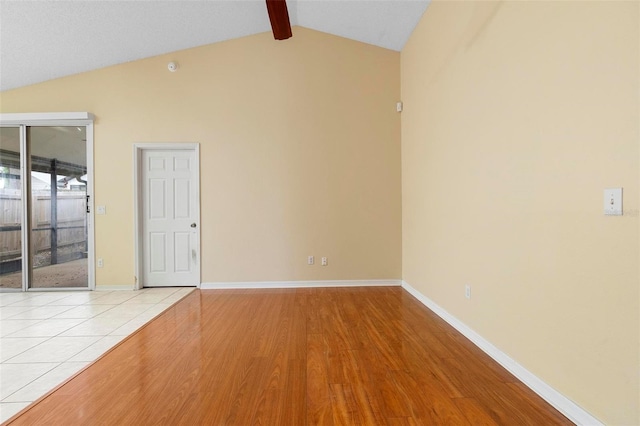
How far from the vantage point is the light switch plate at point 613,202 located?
125 cm

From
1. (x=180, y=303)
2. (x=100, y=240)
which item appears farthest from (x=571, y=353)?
(x=100, y=240)

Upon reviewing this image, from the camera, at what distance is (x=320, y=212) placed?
4.13 meters

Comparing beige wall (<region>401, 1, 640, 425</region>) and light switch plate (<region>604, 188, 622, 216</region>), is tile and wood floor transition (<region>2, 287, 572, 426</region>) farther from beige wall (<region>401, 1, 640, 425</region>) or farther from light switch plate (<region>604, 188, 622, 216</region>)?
light switch plate (<region>604, 188, 622, 216</region>)

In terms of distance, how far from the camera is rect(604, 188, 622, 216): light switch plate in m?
1.25

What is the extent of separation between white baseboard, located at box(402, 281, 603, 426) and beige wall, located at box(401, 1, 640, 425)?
0.16 feet

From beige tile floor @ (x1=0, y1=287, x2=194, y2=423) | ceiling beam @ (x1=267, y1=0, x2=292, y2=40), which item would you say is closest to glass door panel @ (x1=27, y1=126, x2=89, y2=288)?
beige tile floor @ (x1=0, y1=287, x2=194, y2=423)

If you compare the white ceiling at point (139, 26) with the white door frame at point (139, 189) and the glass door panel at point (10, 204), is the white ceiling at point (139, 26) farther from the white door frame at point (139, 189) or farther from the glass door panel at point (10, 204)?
the white door frame at point (139, 189)

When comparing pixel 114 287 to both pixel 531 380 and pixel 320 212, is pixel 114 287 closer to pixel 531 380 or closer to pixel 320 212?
pixel 320 212

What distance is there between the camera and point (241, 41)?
4094mm

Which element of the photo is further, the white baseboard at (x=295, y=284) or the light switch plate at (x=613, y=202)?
the white baseboard at (x=295, y=284)

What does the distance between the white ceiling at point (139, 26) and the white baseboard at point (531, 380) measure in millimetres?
3450

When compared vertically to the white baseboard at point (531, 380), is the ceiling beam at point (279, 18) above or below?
above

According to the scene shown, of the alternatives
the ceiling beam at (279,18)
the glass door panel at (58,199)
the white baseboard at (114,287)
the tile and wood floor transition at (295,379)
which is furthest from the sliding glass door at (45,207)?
the ceiling beam at (279,18)

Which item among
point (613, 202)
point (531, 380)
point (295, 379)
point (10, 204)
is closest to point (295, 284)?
point (295, 379)
